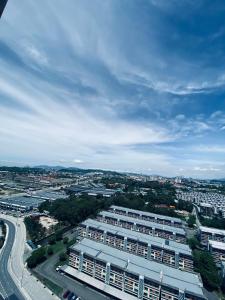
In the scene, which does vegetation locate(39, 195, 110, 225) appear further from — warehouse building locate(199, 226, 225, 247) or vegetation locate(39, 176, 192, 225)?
warehouse building locate(199, 226, 225, 247)

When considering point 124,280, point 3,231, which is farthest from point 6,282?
point 3,231

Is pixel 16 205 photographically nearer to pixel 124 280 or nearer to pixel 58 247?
pixel 58 247

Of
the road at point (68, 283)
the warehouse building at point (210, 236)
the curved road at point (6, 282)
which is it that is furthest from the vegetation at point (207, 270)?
the curved road at point (6, 282)

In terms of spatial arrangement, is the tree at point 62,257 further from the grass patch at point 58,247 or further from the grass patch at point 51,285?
the grass patch at point 51,285

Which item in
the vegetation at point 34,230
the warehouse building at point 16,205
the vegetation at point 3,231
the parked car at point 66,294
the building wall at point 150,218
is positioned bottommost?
the parked car at point 66,294

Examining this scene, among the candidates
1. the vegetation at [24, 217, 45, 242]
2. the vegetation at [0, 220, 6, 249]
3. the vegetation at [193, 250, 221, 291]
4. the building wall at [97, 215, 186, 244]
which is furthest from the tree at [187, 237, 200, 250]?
the vegetation at [0, 220, 6, 249]

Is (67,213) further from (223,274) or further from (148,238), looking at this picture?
(223,274)
